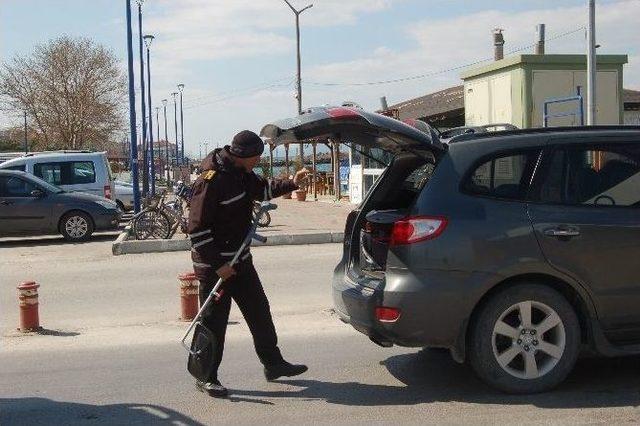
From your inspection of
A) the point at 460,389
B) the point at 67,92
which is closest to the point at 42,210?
the point at 460,389

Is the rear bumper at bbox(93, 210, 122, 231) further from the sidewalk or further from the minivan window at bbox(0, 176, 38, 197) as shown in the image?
the minivan window at bbox(0, 176, 38, 197)

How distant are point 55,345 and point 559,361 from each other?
4429 mm

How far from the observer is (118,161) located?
260 feet

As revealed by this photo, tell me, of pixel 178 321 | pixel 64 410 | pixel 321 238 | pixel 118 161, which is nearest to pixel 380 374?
pixel 64 410

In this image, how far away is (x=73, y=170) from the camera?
19.5 metres

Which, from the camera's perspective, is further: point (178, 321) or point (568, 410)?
point (178, 321)

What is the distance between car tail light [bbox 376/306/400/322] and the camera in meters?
5.12

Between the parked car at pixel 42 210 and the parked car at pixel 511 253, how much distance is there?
479 inches

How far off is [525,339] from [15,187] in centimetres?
1362

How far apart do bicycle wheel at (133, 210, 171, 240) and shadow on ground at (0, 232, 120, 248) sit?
56.3 inches

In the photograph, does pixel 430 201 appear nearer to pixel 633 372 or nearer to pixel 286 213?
pixel 633 372

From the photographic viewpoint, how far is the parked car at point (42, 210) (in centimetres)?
1638

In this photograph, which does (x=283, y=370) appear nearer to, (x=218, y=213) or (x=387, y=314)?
(x=387, y=314)

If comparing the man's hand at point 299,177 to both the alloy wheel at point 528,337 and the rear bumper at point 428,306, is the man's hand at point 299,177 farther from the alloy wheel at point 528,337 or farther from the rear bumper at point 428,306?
the alloy wheel at point 528,337
